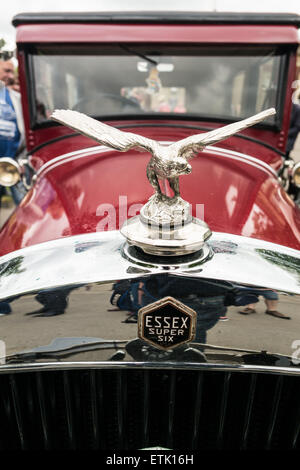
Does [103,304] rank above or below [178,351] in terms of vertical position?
above

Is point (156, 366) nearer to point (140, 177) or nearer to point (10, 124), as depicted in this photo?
point (140, 177)

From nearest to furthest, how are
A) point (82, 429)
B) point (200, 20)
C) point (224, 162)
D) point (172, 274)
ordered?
point (172, 274), point (82, 429), point (224, 162), point (200, 20)

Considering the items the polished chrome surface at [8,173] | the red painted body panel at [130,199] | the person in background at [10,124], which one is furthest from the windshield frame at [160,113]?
the person in background at [10,124]

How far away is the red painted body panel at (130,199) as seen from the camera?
1.33 metres

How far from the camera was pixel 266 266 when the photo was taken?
1013 mm

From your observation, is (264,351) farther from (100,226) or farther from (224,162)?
(224,162)

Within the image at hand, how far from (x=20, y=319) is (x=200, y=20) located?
1.77m

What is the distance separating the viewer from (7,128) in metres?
3.27

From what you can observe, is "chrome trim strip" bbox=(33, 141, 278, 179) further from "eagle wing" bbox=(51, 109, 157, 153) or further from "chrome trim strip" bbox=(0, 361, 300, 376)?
"chrome trim strip" bbox=(0, 361, 300, 376)

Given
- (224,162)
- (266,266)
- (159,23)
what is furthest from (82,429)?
(159,23)

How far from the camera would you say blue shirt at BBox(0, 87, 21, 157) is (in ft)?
10.6

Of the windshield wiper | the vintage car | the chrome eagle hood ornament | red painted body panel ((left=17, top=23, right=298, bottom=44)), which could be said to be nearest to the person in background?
red painted body panel ((left=17, top=23, right=298, bottom=44))

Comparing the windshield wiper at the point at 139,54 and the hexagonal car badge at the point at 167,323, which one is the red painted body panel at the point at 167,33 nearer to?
the windshield wiper at the point at 139,54

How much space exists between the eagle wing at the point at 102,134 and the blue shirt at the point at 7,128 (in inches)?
99.6
